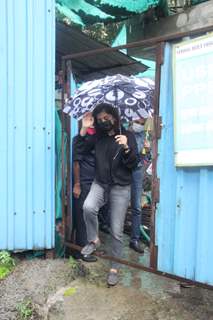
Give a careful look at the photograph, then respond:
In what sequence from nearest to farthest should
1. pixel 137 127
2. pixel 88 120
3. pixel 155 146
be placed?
pixel 155 146 < pixel 88 120 < pixel 137 127

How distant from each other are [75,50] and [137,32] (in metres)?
2.19

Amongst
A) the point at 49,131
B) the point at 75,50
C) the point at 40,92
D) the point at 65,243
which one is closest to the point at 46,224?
the point at 65,243

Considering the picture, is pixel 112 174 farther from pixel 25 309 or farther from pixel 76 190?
pixel 25 309

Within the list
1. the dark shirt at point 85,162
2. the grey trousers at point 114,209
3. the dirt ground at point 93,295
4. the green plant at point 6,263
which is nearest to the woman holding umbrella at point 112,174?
the grey trousers at point 114,209

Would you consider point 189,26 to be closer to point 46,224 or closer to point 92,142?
point 92,142

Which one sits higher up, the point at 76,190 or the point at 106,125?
the point at 106,125

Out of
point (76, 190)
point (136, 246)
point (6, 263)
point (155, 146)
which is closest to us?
point (155, 146)

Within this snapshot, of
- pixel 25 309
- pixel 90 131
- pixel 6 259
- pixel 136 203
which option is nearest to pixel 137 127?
pixel 136 203

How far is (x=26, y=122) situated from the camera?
14.6 feet

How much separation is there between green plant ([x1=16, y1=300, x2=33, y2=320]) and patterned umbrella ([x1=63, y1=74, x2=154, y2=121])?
71.6 inches

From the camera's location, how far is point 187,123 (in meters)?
3.33

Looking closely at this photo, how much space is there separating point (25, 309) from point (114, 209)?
1205mm

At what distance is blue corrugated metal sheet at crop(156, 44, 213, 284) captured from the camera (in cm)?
331

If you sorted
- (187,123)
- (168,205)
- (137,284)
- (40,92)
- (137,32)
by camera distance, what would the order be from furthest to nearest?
1. (137,32)
2. (40,92)
3. (137,284)
4. (168,205)
5. (187,123)
